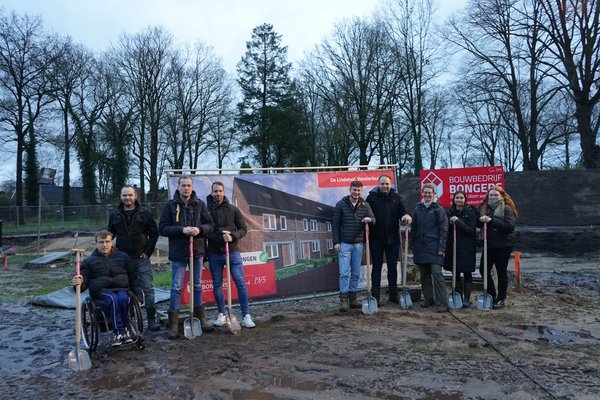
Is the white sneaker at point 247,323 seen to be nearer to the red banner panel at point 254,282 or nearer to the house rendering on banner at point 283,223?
the red banner panel at point 254,282

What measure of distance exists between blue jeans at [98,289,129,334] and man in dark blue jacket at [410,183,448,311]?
14.3 ft

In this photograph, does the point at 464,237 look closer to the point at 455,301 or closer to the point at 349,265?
the point at 455,301

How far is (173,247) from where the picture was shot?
6.04 meters

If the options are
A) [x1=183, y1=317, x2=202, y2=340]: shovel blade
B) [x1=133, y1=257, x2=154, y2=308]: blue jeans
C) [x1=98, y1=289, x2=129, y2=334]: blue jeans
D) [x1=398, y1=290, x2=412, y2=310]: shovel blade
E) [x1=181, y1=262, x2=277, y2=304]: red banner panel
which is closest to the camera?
[x1=98, y1=289, x2=129, y2=334]: blue jeans

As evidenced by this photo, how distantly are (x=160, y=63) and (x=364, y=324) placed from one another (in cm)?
3738

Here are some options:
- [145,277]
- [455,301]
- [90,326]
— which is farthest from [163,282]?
[455,301]

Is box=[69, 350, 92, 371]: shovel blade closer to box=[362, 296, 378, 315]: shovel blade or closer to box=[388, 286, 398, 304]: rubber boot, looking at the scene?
box=[362, 296, 378, 315]: shovel blade

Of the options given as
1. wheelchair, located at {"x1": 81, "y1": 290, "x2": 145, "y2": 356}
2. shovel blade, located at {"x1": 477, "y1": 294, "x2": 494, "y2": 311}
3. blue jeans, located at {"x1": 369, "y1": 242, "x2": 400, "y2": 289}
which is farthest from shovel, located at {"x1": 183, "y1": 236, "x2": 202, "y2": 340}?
shovel blade, located at {"x1": 477, "y1": 294, "x2": 494, "y2": 311}

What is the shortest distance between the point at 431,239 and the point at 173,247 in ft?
12.8

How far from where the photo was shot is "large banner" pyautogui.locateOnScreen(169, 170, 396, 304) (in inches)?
286

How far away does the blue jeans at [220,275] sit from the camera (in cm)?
628

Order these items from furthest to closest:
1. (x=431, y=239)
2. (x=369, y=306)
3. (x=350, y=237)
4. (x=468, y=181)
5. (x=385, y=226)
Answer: (x=468, y=181)
(x=385, y=226)
(x=431, y=239)
(x=350, y=237)
(x=369, y=306)

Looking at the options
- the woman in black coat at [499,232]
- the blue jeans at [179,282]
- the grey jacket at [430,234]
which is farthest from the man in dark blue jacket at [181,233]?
the woman in black coat at [499,232]

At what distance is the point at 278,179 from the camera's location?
765 centimetres
